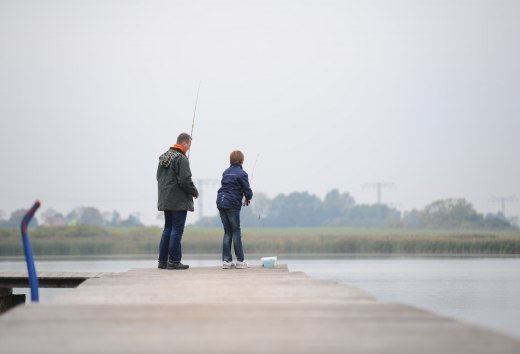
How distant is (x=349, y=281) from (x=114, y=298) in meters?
13.5

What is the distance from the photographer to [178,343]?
4.11 meters

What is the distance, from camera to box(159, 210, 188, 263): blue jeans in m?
9.73

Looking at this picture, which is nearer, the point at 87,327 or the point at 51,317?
the point at 87,327

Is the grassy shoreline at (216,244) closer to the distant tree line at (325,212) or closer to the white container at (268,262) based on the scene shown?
the white container at (268,262)

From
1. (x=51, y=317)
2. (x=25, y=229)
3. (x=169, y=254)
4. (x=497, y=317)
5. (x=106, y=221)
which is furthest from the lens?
(x=106, y=221)

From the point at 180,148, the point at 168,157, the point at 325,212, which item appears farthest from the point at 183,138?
Result: the point at 325,212

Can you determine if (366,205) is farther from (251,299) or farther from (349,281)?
(251,299)

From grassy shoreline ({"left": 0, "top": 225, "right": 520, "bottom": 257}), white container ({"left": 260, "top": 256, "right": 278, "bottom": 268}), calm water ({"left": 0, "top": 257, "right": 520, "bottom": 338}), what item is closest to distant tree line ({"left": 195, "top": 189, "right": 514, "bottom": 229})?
grassy shoreline ({"left": 0, "top": 225, "right": 520, "bottom": 257})

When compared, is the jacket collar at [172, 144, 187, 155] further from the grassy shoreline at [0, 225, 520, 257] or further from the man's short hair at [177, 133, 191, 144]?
the grassy shoreline at [0, 225, 520, 257]

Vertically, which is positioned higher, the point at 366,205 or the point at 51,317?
the point at 366,205

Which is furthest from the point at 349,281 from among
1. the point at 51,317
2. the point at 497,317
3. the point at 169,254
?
the point at 51,317

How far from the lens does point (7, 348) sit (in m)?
3.94

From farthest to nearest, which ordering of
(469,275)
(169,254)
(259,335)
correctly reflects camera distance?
(469,275) < (169,254) < (259,335)

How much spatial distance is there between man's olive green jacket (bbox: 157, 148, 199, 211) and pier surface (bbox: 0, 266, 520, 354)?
278cm
